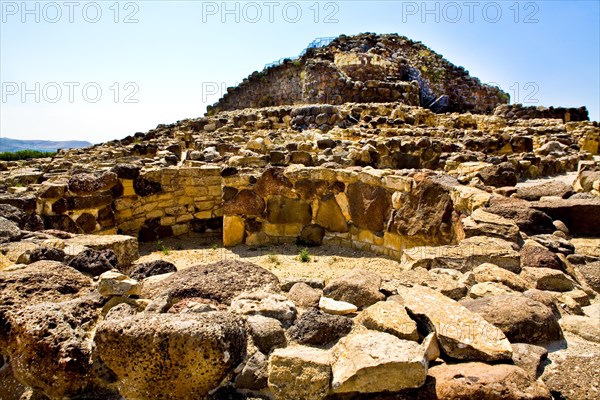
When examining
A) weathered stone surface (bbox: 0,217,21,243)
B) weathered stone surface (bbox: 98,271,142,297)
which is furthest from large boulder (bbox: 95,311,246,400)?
weathered stone surface (bbox: 0,217,21,243)

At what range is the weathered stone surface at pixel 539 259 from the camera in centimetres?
330

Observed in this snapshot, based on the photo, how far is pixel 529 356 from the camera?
2.06 m

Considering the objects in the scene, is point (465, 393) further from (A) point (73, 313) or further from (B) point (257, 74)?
(B) point (257, 74)

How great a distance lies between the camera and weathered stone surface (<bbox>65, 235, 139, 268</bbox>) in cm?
442

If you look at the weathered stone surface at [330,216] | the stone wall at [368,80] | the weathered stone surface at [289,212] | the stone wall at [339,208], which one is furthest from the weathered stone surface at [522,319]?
the stone wall at [368,80]

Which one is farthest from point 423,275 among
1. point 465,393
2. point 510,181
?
point 510,181

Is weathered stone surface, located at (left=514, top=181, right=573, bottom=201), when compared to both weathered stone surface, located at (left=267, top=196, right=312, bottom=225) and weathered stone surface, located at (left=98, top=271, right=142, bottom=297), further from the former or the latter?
weathered stone surface, located at (left=98, top=271, right=142, bottom=297)

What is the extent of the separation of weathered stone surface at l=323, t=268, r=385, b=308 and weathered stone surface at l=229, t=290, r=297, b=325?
1.07 ft

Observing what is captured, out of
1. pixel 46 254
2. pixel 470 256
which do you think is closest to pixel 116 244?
pixel 46 254

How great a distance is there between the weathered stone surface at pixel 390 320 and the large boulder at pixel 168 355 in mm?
748

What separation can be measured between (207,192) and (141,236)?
47.8 inches

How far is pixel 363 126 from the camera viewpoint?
1216 centimetres

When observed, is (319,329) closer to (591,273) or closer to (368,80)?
(591,273)

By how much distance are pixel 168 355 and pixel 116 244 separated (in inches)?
119
